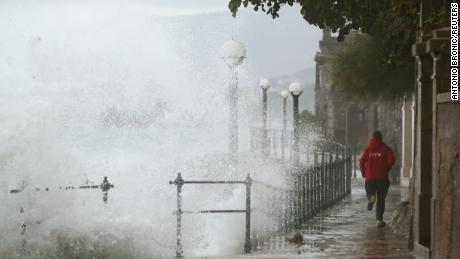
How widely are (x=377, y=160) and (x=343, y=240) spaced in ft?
10.2

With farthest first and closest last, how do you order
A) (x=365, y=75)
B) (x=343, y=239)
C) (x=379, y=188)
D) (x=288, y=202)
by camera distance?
(x=365, y=75)
(x=379, y=188)
(x=288, y=202)
(x=343, y=239)

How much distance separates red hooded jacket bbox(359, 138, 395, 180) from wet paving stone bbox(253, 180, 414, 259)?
920mm

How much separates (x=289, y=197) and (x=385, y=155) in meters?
1.93

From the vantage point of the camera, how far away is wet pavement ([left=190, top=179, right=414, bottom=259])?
12.3 meters

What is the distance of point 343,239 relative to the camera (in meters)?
14.3

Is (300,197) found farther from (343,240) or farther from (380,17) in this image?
(380,17)

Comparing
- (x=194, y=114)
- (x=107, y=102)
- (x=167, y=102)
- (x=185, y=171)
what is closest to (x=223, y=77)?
(x=185, y=171)

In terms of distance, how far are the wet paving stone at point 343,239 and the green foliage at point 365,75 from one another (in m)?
3.18

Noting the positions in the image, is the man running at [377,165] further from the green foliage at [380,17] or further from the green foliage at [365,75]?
the green foliage at [365,75]

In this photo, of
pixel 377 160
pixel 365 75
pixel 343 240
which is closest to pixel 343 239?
pixel 343 240

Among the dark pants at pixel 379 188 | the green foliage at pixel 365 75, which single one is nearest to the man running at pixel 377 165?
the dark pants at pixel 379 188

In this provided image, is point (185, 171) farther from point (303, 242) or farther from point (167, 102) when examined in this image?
point (167, 102)

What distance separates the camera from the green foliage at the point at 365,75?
21750mm

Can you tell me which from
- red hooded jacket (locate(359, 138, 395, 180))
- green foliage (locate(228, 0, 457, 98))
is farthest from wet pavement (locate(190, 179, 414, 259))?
green foliage (locate(228, 0, 457, 98))
